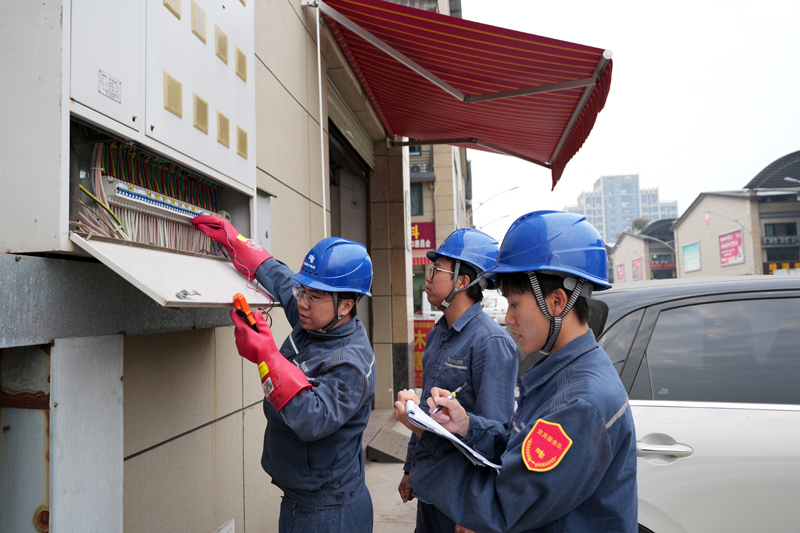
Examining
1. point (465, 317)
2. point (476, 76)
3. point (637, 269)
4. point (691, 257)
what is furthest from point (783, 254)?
point (465, 317)

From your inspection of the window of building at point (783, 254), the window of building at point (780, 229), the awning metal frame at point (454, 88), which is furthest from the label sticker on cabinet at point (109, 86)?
the window of building at point (783, 254)

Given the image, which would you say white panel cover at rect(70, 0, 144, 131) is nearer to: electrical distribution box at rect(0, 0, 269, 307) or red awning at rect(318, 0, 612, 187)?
electrical distribution box at rect(0, 0, 269, 307)

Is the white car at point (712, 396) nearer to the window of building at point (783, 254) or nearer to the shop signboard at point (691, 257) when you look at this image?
the window of building at point (783, 254)

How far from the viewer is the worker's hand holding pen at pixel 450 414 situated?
4.94 feet

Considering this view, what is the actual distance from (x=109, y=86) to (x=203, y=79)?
0.59 m

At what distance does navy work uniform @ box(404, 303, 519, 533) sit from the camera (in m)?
2.31

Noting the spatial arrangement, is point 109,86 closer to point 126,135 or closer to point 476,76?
point 126,135

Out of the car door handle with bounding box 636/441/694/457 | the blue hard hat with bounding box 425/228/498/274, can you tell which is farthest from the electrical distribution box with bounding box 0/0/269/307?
the car door handle with bounding box 636/441/694/457

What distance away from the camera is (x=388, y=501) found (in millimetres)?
4777

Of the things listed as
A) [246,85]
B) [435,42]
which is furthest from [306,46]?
[246,85]

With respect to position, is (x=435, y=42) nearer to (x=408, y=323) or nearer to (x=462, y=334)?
(x=462, y=334)

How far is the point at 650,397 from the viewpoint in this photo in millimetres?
2418

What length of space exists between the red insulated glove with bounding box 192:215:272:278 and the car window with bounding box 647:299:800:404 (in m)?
1.92

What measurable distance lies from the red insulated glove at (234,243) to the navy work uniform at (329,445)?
1.42 ft
